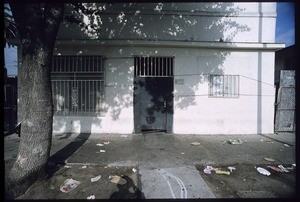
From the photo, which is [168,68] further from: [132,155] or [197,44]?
[132,155]

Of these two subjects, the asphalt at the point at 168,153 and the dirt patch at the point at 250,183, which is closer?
the dirt patch at the point at 250,183

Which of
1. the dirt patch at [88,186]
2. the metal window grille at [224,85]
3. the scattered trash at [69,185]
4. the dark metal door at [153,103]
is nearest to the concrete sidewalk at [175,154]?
the dirt patch at [88,186]

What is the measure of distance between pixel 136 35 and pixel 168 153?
474cm

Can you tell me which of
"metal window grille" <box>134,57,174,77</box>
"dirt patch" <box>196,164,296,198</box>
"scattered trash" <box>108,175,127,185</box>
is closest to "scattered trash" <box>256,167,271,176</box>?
"dirt patch" <box>196,164,296,198</box>

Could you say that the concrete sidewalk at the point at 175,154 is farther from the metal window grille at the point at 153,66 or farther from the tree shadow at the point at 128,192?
the metal window grille at the point at 153,66

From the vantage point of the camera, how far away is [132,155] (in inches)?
194

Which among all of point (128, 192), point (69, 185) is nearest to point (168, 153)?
point (128, 192)

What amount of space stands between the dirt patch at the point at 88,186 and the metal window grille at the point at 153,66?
13.4ft

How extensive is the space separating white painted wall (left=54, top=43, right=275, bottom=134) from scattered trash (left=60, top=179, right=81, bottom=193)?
140 inches

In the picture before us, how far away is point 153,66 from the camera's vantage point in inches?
283

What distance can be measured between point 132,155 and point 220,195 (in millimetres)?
2447

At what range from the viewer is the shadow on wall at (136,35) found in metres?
7.12

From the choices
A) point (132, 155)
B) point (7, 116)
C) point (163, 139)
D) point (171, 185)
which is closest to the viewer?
point (171, 185)

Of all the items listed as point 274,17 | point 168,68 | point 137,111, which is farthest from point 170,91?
point 274,17
